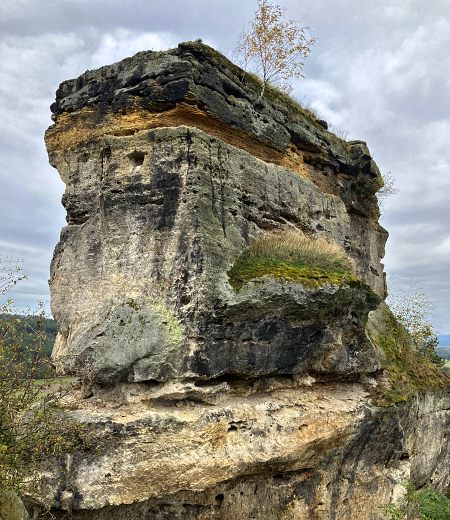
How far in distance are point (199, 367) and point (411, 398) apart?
17.5 feet

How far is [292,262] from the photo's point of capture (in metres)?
8.95

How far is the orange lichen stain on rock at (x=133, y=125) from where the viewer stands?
8281mm

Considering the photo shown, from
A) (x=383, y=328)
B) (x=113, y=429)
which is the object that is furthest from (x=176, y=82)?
(x=383, y=328)

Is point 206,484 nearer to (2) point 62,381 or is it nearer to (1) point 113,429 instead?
(1) point 113,429

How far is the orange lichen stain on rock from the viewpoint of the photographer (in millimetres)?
8281

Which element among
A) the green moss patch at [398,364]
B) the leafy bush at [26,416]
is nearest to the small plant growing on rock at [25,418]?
the leafy bush at [26,416]

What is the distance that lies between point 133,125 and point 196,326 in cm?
354

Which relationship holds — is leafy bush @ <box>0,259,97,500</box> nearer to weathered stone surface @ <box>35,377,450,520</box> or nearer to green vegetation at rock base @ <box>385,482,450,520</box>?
weathered stone surface @ <box>35,377,450,520</box>

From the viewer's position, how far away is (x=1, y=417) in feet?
20.8

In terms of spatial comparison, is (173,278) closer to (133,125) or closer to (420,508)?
(133,125)

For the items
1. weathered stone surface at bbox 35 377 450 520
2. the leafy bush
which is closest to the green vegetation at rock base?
weathered stone surface at bbox 35 377 450 520

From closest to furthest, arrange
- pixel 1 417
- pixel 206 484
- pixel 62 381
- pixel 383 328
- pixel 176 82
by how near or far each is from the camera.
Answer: pixel 1 417 → pixel 206 484 → pixel 62 381 → pixel 176 82 → pixel 383 328

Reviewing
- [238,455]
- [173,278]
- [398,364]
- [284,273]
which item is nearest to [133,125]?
[173,278]

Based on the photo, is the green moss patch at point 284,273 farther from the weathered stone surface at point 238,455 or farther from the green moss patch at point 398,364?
the green moss patch at point 398,364
